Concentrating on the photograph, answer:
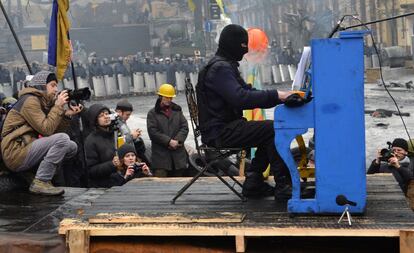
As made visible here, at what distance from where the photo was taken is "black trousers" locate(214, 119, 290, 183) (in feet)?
19.0

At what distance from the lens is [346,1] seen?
4434 cm

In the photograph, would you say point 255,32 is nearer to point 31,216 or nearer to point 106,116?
point 106,116

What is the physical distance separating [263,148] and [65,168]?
3481 mm

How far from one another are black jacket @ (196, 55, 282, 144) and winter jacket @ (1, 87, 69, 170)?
1.94 meters

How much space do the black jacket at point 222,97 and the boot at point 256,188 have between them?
0.58 meters

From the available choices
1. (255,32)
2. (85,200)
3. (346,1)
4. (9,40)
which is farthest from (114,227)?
(9,40)

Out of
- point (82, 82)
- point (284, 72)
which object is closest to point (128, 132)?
point (82, 82)

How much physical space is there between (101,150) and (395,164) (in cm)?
338

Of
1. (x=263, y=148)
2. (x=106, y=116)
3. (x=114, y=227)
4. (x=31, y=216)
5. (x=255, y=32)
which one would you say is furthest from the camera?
(x=255, y=32)

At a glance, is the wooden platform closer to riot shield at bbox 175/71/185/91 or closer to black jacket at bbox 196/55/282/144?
black jacket at bbox 196/55/282/144

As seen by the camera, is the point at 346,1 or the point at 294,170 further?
the point at 346,1

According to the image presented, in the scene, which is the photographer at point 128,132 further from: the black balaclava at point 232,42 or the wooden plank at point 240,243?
the wooden plank at point 240,243

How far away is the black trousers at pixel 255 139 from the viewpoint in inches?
228

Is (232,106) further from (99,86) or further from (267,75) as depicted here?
(267,75)
